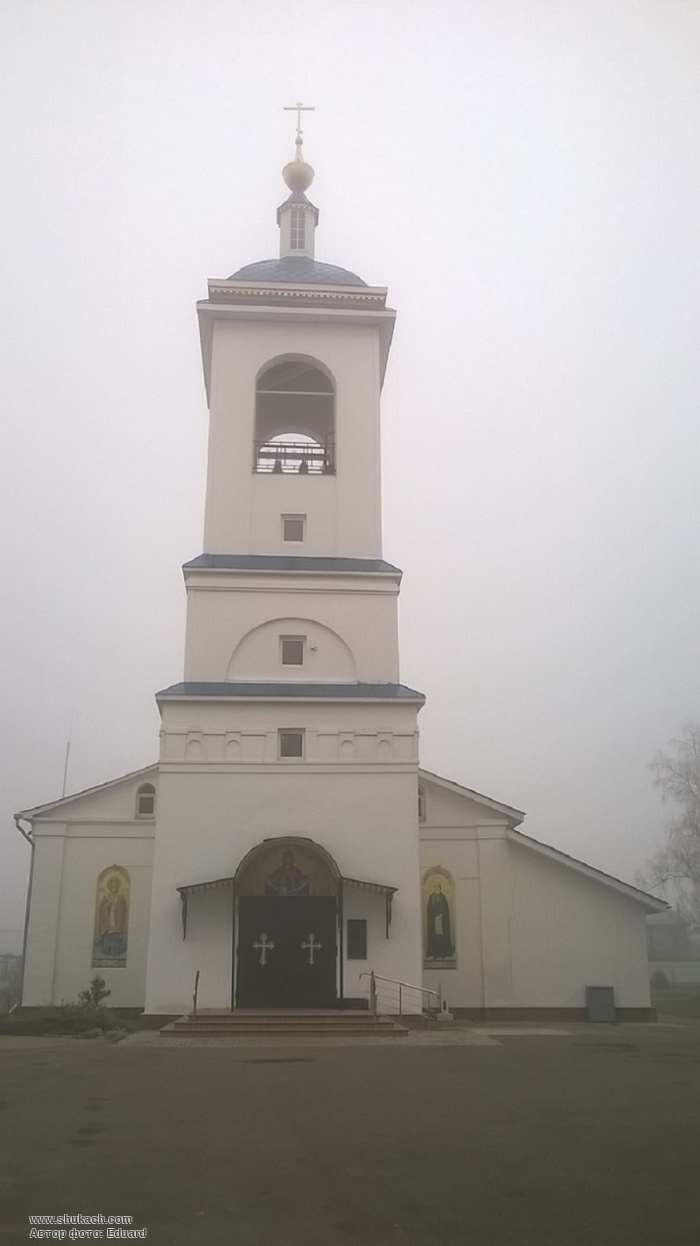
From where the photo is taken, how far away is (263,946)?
20.8 metres

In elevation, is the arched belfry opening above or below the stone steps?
above

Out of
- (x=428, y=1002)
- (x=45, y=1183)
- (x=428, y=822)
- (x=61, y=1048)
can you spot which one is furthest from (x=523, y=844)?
(x=45, y=1183)

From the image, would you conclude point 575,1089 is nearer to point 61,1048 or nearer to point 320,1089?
point 320,1089

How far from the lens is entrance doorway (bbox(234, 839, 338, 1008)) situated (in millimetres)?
20641

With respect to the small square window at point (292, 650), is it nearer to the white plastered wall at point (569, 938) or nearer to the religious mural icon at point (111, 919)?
the white plastered wall at point (569, 938)

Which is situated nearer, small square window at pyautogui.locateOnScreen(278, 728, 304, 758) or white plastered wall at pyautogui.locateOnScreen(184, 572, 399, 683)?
small square window at pyautogui.locateOnScreen(278, 728, 304, 758)

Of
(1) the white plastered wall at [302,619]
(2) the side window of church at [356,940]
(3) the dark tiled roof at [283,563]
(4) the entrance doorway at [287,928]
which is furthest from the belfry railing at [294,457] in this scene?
(2) the side window of church at [356,940]

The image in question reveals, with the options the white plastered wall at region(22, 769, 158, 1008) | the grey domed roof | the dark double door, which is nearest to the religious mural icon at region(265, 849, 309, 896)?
the dark double door

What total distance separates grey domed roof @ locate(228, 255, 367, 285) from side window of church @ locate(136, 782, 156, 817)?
13.0m

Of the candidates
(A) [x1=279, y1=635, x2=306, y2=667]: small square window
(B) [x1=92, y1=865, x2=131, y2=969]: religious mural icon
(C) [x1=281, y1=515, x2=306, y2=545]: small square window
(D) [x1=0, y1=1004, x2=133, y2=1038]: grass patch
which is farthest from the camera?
(B) [x1=92, y1=865, x2=131, y2=969]: religious mural icon

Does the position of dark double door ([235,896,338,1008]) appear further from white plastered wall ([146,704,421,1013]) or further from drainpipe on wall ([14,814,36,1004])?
drainpipe on wall ([14,814,36,1004])

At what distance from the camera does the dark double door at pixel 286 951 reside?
20.6m

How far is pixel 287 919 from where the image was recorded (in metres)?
21.0
